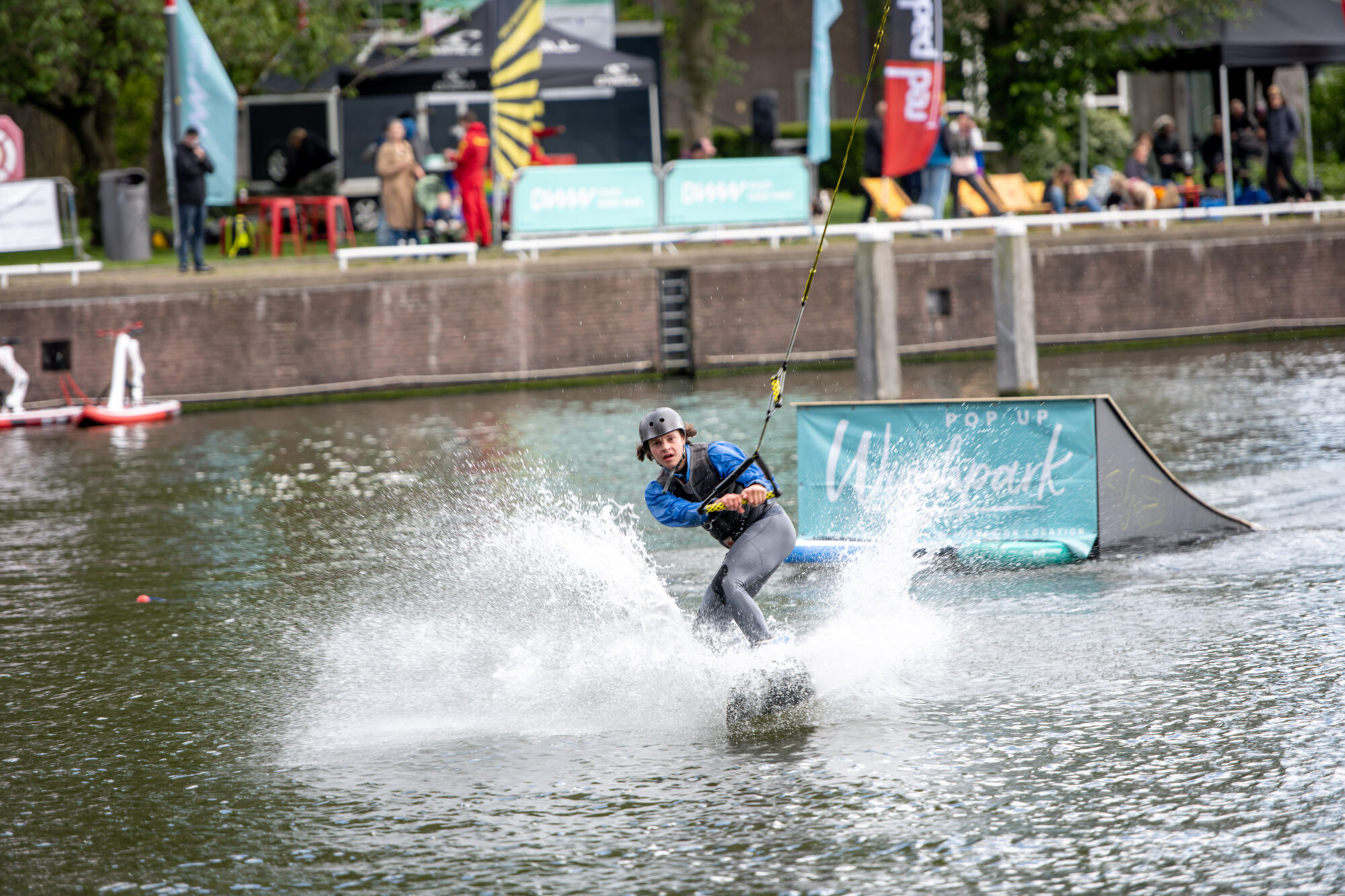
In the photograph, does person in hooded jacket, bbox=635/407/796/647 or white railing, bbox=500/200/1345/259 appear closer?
person in hooded jacket, bbox=635/407/796/647

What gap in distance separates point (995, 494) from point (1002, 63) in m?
19.9

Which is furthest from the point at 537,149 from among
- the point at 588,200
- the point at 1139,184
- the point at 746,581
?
the point at 746,581

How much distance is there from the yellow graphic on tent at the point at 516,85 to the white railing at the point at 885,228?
1731 mm

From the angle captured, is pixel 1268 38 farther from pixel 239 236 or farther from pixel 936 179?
Result: pixel 239 236

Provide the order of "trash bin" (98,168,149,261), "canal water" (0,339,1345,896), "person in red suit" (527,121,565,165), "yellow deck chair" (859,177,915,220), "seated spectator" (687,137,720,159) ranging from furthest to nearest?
"seated spectator" (687,137,720,159) → "person in red suit" (527,121,565,165) → "yellow deck chair" (859,177,915,220) → "trash bin" (98,168,149,261) → "canal water" (0,339,1345,896)

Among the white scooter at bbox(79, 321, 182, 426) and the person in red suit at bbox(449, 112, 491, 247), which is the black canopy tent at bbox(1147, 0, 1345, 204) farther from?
the white scooter at bbox(79, 321, 182, 426)

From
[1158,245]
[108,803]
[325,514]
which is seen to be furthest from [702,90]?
[108,803]

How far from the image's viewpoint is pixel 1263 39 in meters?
26.0

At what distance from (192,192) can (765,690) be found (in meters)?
15.1

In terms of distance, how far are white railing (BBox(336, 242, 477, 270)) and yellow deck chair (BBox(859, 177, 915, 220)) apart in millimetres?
5932

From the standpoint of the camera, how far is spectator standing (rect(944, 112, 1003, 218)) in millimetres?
22656

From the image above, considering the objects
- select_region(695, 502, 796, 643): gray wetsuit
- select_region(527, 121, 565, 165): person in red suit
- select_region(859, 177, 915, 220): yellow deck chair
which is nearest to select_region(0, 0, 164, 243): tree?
select_region(527, 121, 565, 165): person in red suit

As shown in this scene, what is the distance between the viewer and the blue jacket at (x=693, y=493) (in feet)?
24.6

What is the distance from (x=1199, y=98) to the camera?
34.2m
